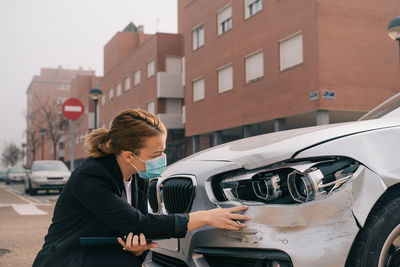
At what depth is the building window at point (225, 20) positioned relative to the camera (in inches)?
989

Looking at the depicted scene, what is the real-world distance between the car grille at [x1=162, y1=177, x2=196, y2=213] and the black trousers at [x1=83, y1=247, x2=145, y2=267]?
46 centimetres

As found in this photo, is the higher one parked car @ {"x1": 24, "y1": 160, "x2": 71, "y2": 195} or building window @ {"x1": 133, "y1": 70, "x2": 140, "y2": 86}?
building window @ {"x1": 133, "y1": 70, "x2": 140, "y2": 86}

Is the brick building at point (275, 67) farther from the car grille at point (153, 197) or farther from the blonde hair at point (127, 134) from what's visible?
the blonde hair at point (127, 134)

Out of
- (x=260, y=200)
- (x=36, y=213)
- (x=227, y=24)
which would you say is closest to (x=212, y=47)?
(x=227, y=24)

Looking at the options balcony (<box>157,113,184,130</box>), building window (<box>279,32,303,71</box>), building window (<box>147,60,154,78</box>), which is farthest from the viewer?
building window (<box>147,60,154,78</box>)

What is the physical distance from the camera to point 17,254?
5.77m

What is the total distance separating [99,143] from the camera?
2.70 metres

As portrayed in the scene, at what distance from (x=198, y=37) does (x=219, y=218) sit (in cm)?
2720

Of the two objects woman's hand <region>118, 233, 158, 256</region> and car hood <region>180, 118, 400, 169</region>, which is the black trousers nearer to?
woman's hand <region>118, 233, 158, 256</region>

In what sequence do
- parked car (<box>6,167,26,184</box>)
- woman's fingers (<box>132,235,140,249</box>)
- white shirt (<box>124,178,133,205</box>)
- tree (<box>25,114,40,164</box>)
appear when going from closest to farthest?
woman's fingers (<box>132,235,140,249</box>) < white shirt (<box>124,178,133,205</box>) < parked car (<box>6,167,26,184</box>) < tree (<box>25,114,40,164</box>)

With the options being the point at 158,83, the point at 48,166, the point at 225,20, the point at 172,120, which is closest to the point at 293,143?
the point at 48,166

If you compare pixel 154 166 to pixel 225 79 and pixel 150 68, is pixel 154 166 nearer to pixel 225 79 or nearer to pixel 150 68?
pixel 225 79

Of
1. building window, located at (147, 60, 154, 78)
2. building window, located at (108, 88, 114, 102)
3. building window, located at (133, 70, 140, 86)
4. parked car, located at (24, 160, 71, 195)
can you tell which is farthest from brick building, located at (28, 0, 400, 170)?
building window, located at (108, 88, 114, 102)

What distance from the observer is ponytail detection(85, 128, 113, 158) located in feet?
8.76
